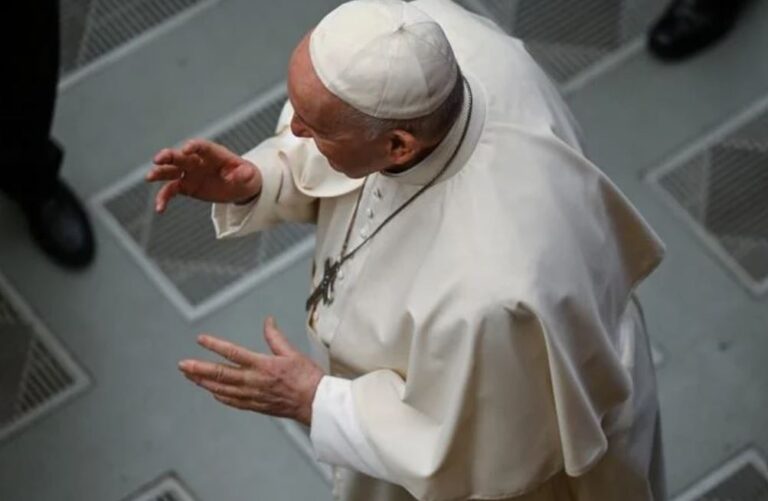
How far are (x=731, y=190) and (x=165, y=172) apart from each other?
1.85 metres

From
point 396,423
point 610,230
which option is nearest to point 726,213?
point 610,230

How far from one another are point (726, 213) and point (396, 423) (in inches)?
66.8

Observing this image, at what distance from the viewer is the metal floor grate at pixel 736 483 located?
327cm

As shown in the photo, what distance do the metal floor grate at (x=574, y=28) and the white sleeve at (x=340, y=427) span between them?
175 cm

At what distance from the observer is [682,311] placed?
3.43 m

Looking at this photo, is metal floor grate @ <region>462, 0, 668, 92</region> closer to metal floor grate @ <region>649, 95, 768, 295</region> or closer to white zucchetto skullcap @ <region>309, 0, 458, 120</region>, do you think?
metal floor grate @ <region>649, 95, 768, 295</region>

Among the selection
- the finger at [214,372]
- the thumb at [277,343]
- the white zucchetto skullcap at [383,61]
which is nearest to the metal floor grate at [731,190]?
the thumb at [277,343]

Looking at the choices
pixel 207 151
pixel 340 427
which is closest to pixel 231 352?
pixel 340 427

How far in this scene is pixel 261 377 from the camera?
2.12 m

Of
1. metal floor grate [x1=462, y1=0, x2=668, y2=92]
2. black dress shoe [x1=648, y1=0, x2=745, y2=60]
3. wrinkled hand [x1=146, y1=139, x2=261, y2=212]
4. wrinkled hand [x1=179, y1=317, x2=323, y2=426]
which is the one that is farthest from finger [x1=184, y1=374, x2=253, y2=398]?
black dress shoe [x1=648, y1=0, x2=745, y2=60]

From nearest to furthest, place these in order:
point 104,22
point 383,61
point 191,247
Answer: point 383,61
point 191,247
point 104,22

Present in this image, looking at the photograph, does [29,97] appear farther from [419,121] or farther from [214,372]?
[419,121]

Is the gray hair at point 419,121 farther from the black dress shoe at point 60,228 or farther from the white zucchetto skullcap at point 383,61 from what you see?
the black dress shoe at point 60,228

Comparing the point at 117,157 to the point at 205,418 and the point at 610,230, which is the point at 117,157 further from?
the point at 610,230
